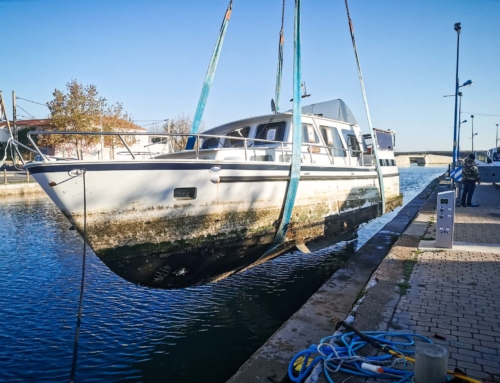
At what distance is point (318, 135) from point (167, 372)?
6.06m

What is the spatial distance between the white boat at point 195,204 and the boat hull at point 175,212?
15 millimetres

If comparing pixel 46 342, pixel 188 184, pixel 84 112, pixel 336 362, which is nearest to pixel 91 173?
pixel 188 184

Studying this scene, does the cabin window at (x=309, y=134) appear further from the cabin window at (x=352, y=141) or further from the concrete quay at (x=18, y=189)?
the concrete quay at (x=18, y=189)

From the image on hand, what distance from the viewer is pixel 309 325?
488 cm

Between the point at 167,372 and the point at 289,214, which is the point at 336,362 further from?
the point at 289,214

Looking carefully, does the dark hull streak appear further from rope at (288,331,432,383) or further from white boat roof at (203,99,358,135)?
white boat roof at (203,99,358,135)

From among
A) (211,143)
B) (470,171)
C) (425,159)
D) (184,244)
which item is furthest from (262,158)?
(425,159)

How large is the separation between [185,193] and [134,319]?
2418 millimetres

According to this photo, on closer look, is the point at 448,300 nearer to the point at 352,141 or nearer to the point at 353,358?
the point at 353,358

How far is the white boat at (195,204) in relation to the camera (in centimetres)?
523

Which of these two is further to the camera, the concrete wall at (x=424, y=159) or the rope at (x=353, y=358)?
the concrete wall at (x=424, y=159)

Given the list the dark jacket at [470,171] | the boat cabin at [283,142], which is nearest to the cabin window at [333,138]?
the boat cabin at [283,142]

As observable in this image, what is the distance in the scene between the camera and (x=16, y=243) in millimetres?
11398

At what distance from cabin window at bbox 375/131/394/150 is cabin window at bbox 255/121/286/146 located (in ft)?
18.6
